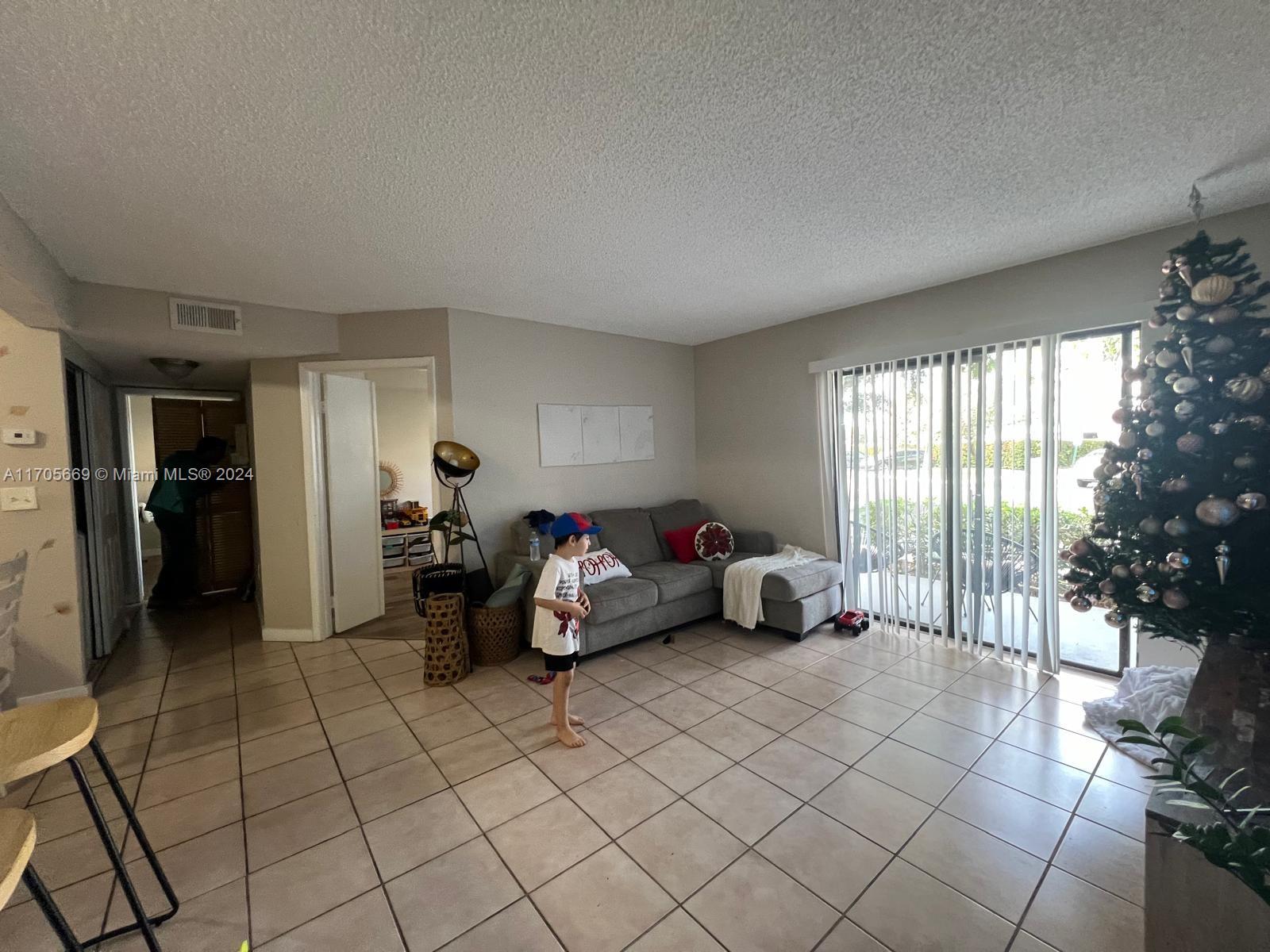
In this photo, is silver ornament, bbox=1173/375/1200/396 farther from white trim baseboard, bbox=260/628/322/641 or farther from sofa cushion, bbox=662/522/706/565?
white trim baseboard, bbox=260/628/322/641

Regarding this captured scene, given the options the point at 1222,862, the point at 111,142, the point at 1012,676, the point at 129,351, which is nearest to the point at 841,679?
the point at 1012,676

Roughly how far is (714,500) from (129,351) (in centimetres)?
475

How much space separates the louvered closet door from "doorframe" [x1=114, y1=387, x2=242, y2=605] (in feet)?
0.27

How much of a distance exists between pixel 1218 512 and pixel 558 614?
8.22 feet

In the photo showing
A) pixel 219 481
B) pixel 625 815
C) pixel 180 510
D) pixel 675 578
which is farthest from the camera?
pixel 219 481

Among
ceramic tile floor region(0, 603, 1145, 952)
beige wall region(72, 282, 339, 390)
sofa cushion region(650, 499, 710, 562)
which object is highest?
beige wall region(72, 282, 339, 390)

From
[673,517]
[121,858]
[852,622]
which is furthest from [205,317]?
[852,622]

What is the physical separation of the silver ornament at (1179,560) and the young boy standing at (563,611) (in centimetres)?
226

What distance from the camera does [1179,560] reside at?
1.79m

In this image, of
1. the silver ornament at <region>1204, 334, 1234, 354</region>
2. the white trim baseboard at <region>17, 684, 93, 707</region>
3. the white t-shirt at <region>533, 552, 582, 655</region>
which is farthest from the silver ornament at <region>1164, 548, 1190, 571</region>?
the white trim baseboard at <region>17, 684, 93, 707</region>

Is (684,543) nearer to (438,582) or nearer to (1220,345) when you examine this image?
(438,582)

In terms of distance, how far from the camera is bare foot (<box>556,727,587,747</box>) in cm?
241

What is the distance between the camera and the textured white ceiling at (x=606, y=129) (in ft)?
4.21

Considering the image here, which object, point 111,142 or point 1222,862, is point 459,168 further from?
point 1222,862
